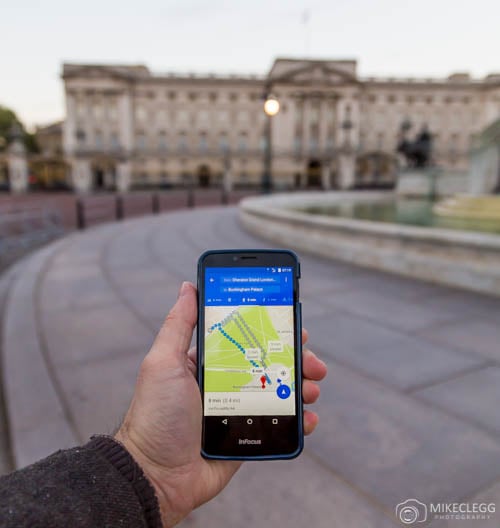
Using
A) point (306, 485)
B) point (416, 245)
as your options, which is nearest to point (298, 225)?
point (416, 245)

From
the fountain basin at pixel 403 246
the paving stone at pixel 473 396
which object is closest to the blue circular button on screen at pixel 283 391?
the paving stone at pixel 473 396

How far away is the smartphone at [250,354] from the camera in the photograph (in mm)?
1663

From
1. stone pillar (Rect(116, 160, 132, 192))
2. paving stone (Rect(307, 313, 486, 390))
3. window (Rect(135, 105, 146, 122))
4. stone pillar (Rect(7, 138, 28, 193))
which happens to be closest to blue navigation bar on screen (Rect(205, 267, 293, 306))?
paving stone (Rect(307, 313, 486, 390))

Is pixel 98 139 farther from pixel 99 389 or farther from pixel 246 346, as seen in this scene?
pixel 246 346

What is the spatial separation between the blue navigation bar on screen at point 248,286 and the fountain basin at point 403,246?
514 centimetres

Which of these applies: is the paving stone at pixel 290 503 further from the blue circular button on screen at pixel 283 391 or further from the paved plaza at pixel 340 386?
the blue circular button on screen at pixel 283 391

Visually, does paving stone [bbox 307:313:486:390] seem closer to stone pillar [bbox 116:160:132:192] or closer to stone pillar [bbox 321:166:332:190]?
stone pillar [bbox 116:160:132:192]

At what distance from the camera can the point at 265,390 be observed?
1.74 metres

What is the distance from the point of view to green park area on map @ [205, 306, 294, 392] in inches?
68.9

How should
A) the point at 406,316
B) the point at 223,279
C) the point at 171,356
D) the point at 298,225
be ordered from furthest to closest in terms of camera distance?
the point at 298,225, the point at 406,316, the point at 223,279, the point at 171,356

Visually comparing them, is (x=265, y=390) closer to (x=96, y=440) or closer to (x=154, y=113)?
(x=96, y=440)

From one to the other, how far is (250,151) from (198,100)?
40.6ft

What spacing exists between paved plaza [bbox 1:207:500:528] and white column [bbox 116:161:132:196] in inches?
2448

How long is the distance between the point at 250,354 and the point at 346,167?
7527 centimetres
